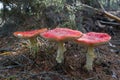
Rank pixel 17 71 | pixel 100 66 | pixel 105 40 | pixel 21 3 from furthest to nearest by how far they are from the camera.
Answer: pixel 21 3, pixel 100 66, pixel 17 71, pixel 105 40

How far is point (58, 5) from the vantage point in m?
3.44

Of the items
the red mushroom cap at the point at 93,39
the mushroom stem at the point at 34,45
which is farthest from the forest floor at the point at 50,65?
the red mushroom cap at the point at 93,39

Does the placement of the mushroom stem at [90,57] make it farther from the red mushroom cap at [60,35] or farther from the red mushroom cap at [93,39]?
the red mushroom cap at [60,35]

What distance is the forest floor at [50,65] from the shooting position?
266cm

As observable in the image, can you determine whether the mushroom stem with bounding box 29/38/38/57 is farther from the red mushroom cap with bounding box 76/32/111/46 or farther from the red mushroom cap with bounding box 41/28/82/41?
the red mushroom cap with bounding box 76/32/111/46

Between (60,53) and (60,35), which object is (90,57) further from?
(60,35)

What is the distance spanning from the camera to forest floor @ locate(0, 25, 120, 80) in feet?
8.73

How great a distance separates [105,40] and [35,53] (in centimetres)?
89

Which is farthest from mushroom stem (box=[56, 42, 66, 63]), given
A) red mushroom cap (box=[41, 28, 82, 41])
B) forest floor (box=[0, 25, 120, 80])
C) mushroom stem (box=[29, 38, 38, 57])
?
mushroom stem (box=[29, 38, 38, 57])

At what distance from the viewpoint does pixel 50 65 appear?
280 cm

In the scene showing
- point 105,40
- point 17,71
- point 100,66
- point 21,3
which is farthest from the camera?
point 21,3

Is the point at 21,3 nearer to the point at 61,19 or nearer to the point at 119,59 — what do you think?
the point at 61,19

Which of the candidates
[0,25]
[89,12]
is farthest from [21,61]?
[89,12]

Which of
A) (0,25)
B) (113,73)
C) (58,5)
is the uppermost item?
(58,5)
